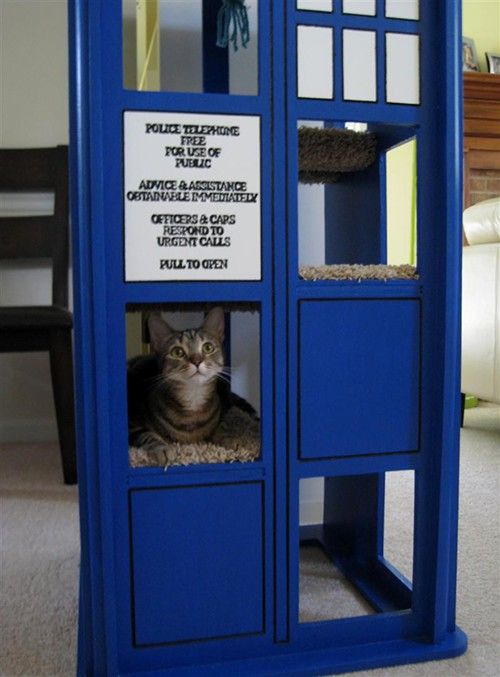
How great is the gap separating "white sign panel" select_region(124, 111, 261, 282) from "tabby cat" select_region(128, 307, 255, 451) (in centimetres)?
19

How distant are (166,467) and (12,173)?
1.46 metres

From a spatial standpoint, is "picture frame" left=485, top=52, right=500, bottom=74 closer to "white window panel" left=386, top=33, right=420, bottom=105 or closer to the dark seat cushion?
the dark seat cushion

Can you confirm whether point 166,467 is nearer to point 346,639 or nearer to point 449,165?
point 346,639

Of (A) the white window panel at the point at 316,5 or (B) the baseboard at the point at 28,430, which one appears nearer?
(A) the white window panel at the point at 316,5

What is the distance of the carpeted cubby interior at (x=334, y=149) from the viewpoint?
1.06 metres

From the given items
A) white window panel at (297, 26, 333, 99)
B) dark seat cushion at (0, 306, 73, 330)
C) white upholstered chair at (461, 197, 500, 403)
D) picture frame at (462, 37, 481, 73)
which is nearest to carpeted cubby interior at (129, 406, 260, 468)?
white window panel at (297, 26, 333, 99)

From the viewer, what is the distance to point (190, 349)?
1.01 meters

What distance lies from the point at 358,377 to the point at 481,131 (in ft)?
9.40

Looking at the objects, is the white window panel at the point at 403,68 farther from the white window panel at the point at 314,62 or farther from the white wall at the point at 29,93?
the white wall at the point at 29,93

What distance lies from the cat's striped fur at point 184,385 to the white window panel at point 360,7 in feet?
1.46

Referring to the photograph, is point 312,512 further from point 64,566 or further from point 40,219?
point 40,219

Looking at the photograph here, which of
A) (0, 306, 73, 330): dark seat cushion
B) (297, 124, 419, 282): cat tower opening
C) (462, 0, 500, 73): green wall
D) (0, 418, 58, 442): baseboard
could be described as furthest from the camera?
(462, 0, 500, 73): green wall

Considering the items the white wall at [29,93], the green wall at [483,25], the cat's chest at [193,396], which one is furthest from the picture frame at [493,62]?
the cat's chest at [193,396]

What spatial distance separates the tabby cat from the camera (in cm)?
101
